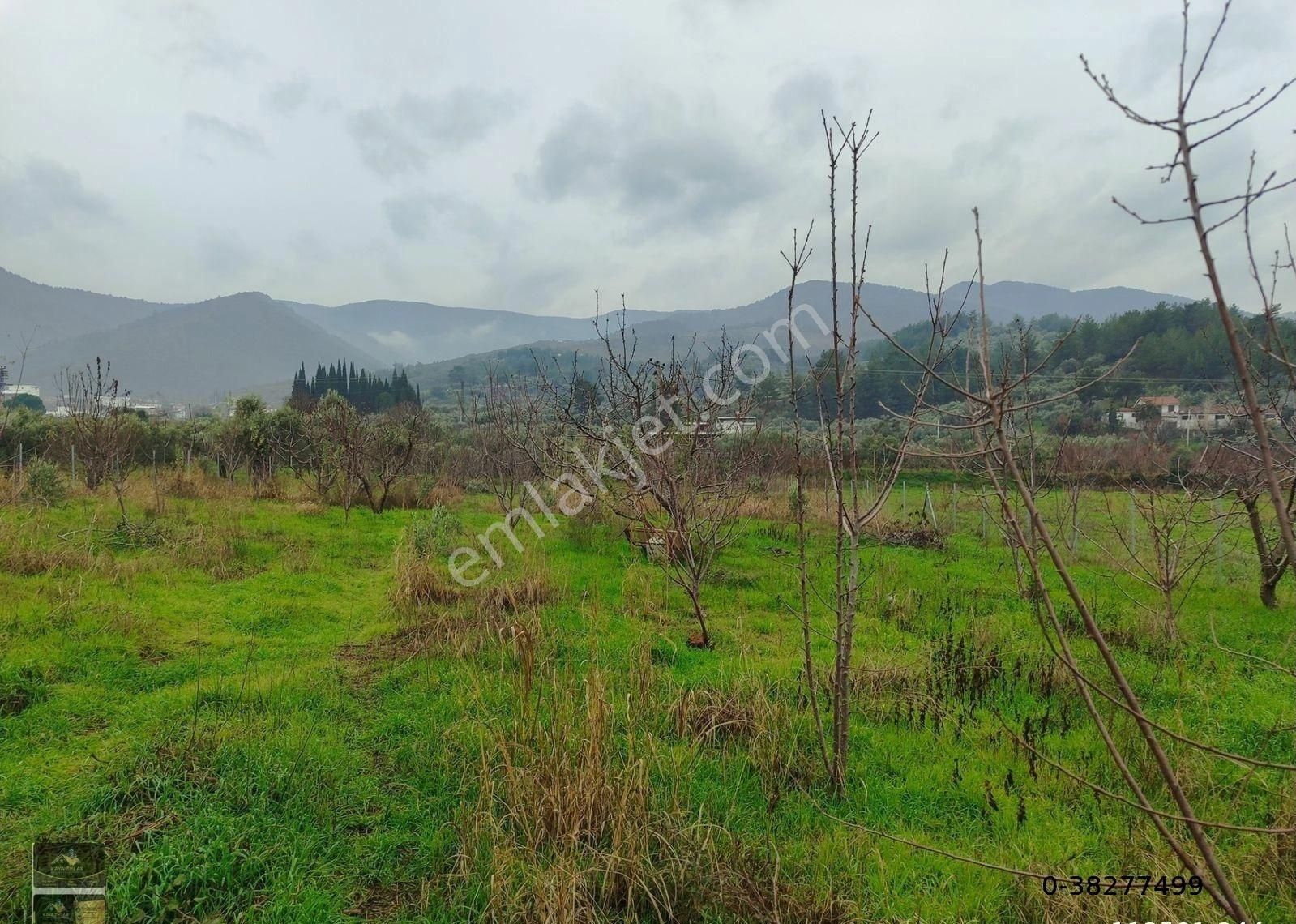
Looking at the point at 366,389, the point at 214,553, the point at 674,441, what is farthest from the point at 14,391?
the point at 366,389

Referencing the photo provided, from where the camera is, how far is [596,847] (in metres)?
2.74

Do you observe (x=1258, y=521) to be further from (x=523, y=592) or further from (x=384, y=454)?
(x=384, y=454)

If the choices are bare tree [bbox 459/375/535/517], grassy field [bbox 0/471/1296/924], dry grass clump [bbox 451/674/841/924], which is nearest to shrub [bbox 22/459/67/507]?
grassy field [bbox 0/471/1296/924]

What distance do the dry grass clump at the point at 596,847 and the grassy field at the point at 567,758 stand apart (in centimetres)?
1

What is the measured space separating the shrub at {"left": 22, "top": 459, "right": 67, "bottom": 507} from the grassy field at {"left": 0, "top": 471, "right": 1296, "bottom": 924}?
4.12 metres

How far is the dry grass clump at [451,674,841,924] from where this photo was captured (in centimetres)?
242

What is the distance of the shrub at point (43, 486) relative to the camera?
9.66 m

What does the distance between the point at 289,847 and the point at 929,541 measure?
33.9ft

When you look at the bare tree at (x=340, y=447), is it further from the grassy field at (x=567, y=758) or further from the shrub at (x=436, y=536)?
the grassy field at (x=567, y=758)

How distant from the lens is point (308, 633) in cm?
586

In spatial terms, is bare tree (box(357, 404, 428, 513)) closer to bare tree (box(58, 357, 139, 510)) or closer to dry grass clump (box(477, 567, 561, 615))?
bare tree (box(58, 357, 139, 510))

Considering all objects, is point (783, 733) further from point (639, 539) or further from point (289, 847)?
point (639, 539)

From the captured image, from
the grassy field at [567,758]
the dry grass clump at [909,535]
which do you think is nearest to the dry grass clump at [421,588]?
the grassy field at [567,758]

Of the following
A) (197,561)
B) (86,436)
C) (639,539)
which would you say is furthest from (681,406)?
(86,436)
